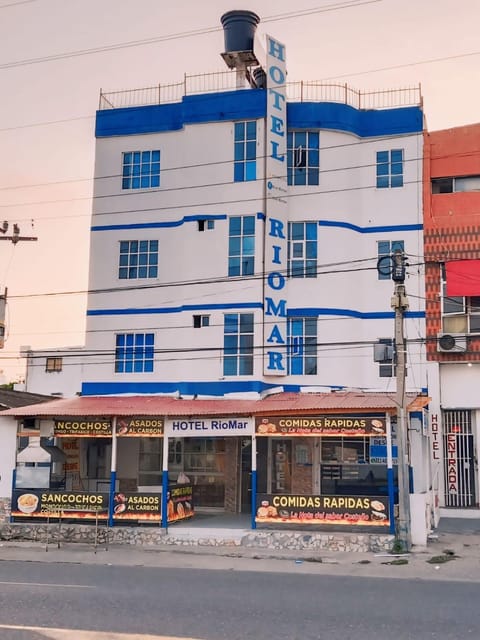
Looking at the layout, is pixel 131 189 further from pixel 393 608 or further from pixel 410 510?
pixel 393 608

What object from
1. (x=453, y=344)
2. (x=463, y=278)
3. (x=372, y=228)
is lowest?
(x=453, y=344)

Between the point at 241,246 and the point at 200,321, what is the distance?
130 inches

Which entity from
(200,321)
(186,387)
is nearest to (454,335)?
(200,321)

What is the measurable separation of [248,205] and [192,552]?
13620mm

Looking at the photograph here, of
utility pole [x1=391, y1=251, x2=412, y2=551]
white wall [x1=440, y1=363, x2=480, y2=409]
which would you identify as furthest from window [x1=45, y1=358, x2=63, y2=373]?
utility pole [x1=391, y1=251, x2=412, y2=551]

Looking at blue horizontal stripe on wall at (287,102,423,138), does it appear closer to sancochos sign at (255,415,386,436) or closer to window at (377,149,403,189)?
window at (377,149,403,189)

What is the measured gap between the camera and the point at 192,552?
21.1 meters

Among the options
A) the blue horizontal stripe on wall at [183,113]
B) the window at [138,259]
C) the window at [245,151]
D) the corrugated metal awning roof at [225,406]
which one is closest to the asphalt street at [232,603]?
the corrugated metal awning roof at [225,406]

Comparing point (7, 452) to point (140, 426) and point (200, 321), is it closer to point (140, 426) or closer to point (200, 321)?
point (140, 426)

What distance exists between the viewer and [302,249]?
2959cm

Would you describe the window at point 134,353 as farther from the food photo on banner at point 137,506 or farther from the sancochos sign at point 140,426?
the food photo on banner at point 137,506

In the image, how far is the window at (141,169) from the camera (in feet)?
102

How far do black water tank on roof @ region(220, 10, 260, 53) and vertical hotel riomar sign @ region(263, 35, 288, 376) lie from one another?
2.86m

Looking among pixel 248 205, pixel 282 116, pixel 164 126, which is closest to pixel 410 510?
pixel 248 205
